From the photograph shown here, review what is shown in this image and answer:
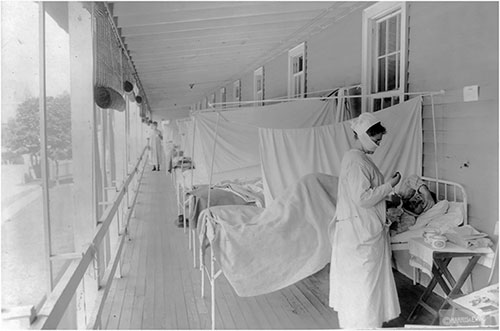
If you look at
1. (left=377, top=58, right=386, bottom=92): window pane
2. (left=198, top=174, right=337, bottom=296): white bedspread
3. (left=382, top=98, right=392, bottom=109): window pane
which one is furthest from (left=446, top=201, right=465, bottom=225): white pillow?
(left=377, top=58, right=386, bottom=92): window pane

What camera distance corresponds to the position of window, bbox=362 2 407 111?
13.5ft

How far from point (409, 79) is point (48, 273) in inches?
132

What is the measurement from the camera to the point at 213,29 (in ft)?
16.6

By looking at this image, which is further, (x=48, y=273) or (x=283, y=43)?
(x=283, y=43)

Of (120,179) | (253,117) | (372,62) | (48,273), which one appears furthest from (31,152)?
(120,179)

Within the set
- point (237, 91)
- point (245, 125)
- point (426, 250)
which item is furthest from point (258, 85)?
point (426, 250)

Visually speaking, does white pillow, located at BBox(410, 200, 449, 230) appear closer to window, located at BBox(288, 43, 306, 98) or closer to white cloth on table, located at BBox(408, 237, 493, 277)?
white cloth on table, located at BBox(408, 237, 493, 277)

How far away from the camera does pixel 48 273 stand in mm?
2066

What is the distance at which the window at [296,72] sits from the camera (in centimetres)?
670

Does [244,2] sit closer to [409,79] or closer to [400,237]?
[409,79]

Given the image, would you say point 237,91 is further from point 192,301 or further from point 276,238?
point 276,238

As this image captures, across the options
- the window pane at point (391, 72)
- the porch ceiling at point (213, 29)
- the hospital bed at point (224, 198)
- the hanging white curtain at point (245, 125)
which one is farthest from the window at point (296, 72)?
the hospital bed at point (224, 198)

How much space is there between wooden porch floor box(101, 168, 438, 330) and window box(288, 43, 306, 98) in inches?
126

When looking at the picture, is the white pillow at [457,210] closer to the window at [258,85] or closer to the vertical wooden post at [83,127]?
the vertical wooden post at [83,127]
